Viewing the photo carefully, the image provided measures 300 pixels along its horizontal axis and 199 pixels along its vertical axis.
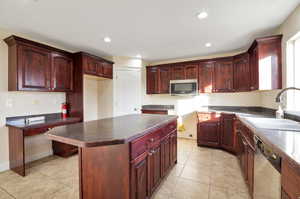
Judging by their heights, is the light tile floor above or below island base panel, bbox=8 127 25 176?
below

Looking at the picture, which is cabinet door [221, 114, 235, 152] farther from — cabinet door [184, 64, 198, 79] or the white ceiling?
the white ceiling

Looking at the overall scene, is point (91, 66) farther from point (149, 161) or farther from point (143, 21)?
point (149, 161)

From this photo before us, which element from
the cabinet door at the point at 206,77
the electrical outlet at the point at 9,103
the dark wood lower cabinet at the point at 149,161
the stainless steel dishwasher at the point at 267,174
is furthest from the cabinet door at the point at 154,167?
the electrical outlet at the point at 9,103

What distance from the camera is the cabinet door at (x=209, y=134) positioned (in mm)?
3320

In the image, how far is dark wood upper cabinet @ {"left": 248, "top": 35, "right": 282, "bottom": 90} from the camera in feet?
7.55

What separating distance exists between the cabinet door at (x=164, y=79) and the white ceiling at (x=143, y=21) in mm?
1065

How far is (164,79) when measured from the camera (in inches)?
167

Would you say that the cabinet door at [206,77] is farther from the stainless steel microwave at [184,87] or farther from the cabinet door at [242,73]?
the cabinet door at [242,73]

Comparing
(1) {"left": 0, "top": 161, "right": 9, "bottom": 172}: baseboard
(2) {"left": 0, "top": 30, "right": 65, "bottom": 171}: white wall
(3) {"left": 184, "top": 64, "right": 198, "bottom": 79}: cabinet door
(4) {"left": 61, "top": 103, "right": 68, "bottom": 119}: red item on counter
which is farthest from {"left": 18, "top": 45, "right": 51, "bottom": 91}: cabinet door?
(3) {"left": 184, "top": 64, "right": 198, "bottom": 79}: cabinet door

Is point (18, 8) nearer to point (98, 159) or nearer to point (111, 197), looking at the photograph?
point (98, 159)

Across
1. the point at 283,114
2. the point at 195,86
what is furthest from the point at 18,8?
the point at 283,114

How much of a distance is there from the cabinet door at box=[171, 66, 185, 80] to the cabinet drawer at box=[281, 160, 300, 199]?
3.35 metres

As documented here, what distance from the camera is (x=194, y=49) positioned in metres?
3.45

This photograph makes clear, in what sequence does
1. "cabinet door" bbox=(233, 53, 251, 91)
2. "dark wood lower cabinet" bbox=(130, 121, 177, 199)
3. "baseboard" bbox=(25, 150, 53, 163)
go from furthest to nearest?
"cabinet door" bbox=(233, 53, 251, 91), "baseboard" bbox=(25, 150, 53, 163), "dark wood lower cabinet" bbox=(130, 121, 177, 199)
